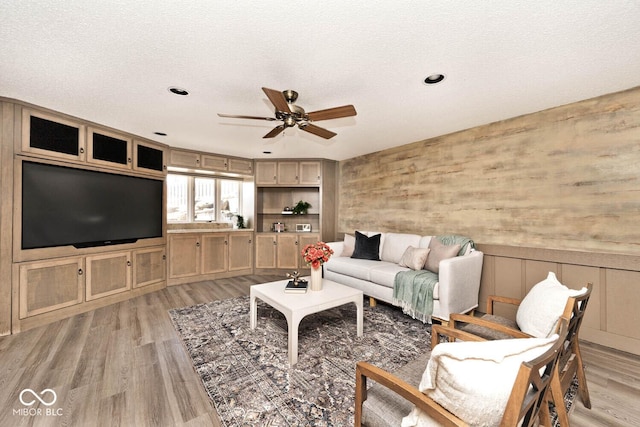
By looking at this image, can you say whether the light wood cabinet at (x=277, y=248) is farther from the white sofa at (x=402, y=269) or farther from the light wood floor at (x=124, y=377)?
the light wood floor at (x=124, y=377)

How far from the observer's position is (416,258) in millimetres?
3434

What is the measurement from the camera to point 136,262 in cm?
393

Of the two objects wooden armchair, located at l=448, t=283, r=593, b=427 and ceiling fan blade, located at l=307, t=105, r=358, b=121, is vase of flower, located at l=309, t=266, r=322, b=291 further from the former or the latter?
ceiling fan blade, located at l=307, t=105, r=358, b=121

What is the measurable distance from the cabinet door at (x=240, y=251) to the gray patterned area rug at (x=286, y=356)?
5.60 ft

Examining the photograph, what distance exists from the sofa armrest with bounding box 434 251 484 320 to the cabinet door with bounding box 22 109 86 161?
4526 millimetres

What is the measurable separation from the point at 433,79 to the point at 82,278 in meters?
4.52

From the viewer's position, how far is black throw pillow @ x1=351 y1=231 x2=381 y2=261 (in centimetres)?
421

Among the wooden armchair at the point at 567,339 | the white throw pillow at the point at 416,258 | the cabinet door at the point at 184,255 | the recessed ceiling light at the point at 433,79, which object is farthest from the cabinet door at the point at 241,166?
the wooden armchair at the point at 567,339

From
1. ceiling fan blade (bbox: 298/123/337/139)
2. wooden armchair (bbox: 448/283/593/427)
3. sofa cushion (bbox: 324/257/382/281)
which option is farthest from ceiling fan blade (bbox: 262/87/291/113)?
sofa cushion (bbox: 324/257/382/281)

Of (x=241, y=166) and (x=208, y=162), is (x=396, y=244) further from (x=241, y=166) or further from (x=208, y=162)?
(x=208, y=162)

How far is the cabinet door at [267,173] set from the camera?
5.44 m

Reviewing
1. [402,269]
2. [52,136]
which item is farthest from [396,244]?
[52,136]

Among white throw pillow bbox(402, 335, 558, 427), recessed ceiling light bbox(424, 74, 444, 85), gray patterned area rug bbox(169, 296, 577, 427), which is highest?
recessed ceiling light bbox(424, 74, 444, 85)

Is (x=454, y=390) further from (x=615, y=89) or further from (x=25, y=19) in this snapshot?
(x=615, y=89)
